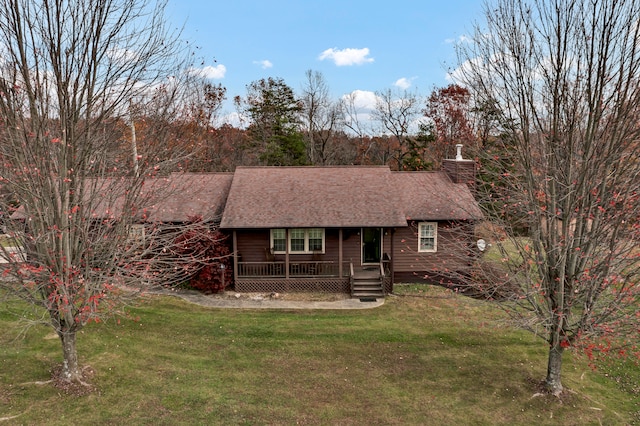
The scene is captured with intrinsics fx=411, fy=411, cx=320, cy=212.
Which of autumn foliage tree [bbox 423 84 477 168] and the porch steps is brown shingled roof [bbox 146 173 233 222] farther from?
autumn foliage tree [bbox 423 84 477 168]

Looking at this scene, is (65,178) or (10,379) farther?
(10,379)

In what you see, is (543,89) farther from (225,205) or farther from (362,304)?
(225,205)

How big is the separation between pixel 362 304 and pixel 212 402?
8.37 meters

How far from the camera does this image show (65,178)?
841cm

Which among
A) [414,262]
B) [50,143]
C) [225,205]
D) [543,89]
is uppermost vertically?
[543,89]

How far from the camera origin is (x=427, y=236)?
19844 millimetres

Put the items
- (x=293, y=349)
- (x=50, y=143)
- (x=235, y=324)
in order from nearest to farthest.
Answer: (x=50, y=143) → (x=293, y=349) → (x=235, y=324)

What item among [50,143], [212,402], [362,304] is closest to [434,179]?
[362,304]

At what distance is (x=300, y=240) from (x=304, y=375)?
928 centimetres

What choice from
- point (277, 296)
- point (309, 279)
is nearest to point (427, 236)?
point (309, 279)

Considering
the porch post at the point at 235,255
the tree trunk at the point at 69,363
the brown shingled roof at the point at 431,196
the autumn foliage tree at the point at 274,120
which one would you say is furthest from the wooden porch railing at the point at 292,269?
the autumn foliage tree at the point at 274,120

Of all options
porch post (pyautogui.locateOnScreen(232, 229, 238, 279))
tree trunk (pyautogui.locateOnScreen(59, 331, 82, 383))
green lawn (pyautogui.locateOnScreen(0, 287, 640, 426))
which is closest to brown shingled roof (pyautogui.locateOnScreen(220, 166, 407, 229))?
porch post (pyautogui.locateOnScreen(232, 229, 238, 279))

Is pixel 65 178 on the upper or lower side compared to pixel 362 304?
upper

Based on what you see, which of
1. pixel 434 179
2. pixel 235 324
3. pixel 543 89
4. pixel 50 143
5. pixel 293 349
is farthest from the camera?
pixel 434 179
